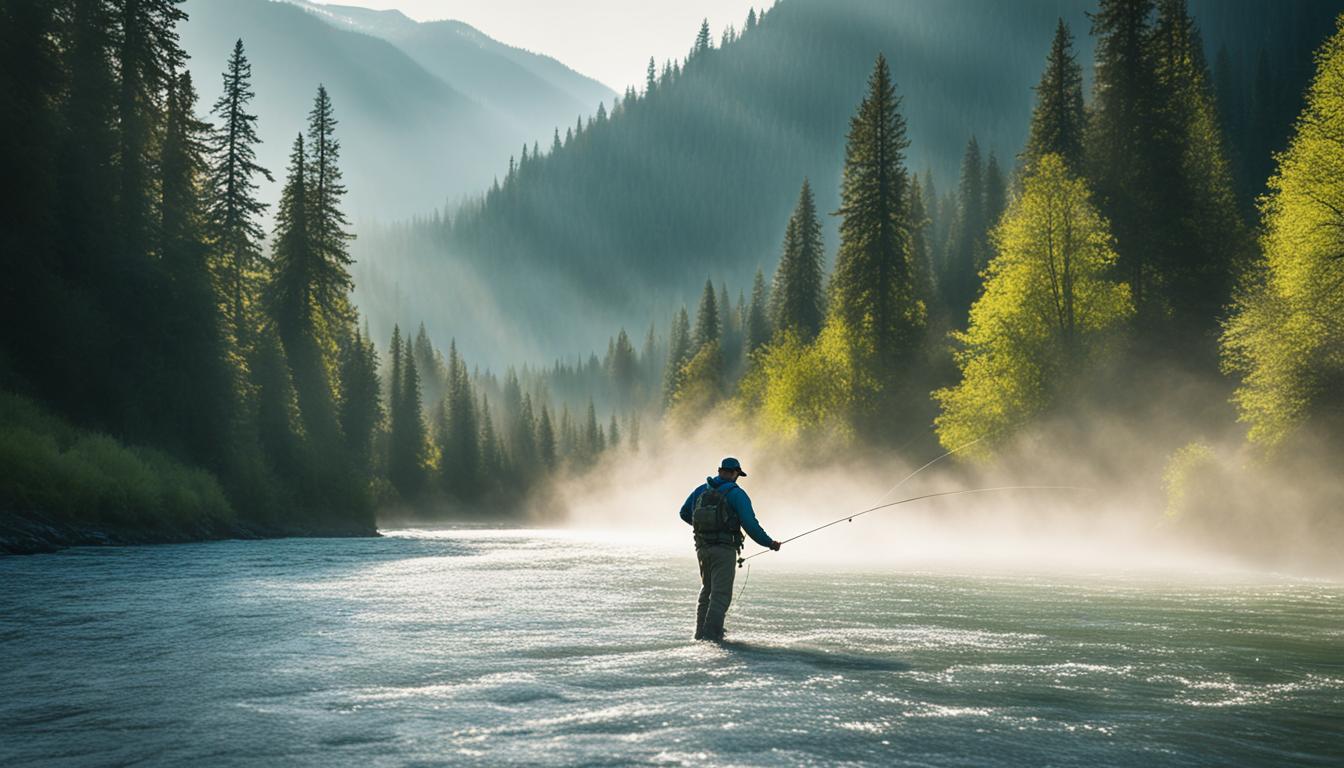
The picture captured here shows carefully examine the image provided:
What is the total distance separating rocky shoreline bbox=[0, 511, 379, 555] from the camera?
78.8ft

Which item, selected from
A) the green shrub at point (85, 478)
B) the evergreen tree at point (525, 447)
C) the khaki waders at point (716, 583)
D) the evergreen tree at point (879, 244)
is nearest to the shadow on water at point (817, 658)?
the khaki waders at point (716, 583)

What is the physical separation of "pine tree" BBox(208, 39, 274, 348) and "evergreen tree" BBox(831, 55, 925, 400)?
29080 millimetres

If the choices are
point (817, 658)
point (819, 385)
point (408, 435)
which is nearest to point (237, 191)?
point (819, 385)

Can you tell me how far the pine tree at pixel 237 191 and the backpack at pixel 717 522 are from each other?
128 ft

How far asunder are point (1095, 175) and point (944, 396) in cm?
1236

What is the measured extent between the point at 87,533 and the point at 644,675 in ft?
73.1

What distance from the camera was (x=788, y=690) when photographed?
10.1 meters

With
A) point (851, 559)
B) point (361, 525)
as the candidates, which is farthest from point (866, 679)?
point (361, 525)

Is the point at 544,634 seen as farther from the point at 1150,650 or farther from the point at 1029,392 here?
the point at 1029,392

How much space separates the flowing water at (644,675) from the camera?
25.3 feet

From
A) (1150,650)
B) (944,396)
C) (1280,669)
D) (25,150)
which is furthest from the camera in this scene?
(944,396)

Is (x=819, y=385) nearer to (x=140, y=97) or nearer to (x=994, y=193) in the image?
(x=140, y=97)

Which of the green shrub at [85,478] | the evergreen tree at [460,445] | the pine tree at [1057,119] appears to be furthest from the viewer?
the evergreen tree at [460,445]

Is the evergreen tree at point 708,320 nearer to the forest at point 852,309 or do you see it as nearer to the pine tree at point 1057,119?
the forest at point 852,309
